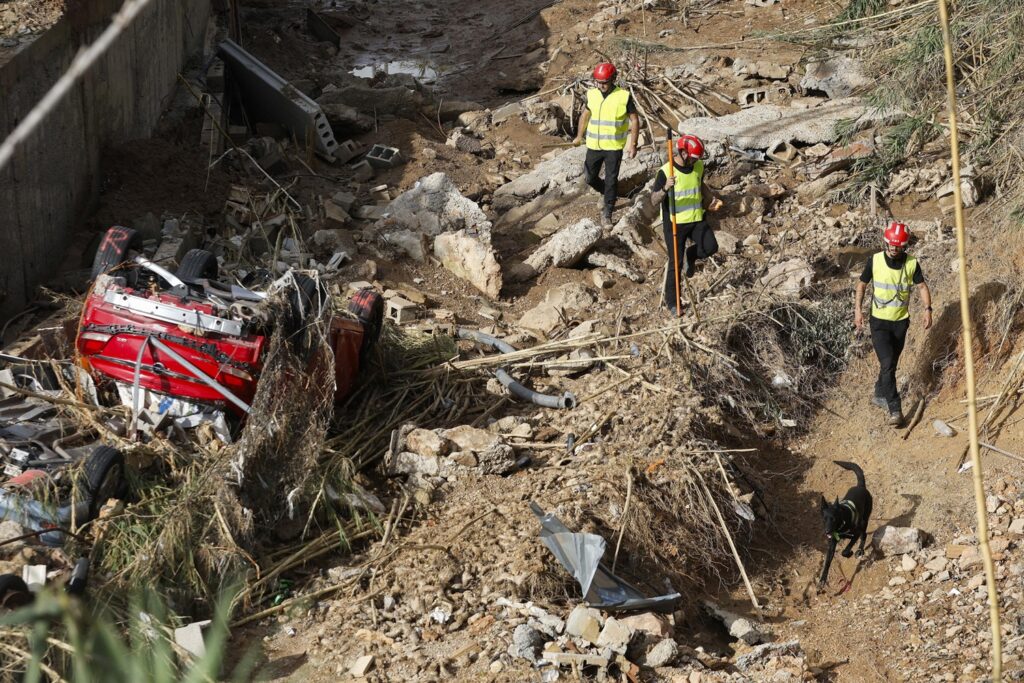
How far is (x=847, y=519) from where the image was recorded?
6859 millimetres

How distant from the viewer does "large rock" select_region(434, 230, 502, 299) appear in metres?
10.2

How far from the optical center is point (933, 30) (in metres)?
10.7

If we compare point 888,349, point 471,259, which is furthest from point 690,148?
point 471,259

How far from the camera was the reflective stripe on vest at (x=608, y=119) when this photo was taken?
10.5 metres

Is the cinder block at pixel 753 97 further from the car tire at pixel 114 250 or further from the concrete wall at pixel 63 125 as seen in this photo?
the car tire at pixel 114 250

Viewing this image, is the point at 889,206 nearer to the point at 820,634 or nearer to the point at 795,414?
the point at 795,414

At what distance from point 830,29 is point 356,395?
809 cm

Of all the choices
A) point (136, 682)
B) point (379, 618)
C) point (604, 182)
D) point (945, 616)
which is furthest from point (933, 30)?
point (136, 682)

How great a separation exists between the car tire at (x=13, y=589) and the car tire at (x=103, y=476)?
0.84 meters

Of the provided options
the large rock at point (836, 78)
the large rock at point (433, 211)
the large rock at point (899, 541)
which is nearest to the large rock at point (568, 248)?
the large rock at point (433, 211)

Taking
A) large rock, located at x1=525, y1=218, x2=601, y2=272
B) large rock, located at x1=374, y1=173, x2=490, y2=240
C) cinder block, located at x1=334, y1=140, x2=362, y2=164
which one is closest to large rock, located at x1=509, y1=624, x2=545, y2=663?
large rock, located at x1=525, y1=218, x2=601, y2=272

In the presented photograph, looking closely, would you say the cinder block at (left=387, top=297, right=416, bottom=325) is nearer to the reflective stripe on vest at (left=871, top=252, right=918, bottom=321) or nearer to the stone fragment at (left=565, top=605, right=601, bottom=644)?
the reflective stripe on vest at (left=871, top=252, right=918, bottom=321)

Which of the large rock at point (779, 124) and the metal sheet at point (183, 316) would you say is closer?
the metal sheet at point (183, 316)

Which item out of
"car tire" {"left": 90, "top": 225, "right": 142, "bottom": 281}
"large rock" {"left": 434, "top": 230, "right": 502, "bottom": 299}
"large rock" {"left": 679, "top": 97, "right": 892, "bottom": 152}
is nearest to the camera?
"car tire" {"left": 90, "top": 225, "right": 142, "bottom": 281}
